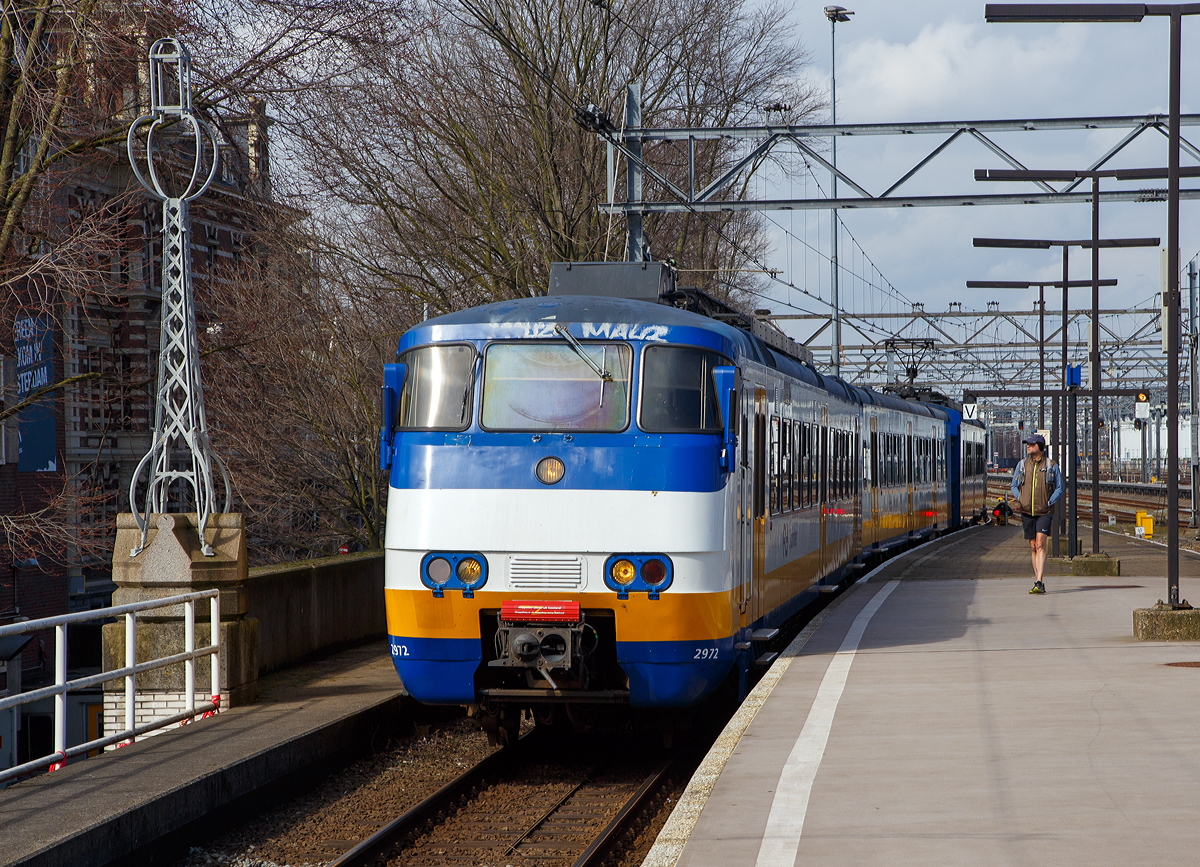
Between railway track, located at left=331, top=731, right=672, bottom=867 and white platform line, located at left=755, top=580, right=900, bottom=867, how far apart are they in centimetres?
128

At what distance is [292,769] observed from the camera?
918 cm

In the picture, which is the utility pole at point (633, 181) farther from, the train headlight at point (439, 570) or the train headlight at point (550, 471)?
the train headlight at point (439, 570)

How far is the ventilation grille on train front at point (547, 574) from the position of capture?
9109mm

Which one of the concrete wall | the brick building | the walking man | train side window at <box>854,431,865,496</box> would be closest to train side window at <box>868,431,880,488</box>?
train side window at <box>854,431,865,496</box>

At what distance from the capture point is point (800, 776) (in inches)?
276

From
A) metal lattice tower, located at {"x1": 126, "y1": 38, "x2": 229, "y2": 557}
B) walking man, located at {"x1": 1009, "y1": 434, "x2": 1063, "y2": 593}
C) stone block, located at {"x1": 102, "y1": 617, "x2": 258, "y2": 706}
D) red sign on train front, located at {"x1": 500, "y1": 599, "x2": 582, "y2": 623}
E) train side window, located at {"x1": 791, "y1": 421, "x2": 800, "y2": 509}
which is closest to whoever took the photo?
red sign on train front, located at {"x1": 500, "y1": 599, "x2": 582, "y2": 623}

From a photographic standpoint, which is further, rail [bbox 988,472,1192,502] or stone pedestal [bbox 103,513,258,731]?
rail [bbox 988,472,1192,502]

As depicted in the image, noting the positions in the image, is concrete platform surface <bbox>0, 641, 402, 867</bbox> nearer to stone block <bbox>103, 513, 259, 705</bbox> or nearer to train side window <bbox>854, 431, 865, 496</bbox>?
stone block <bbox>103, 513, 259, 705</bbox>

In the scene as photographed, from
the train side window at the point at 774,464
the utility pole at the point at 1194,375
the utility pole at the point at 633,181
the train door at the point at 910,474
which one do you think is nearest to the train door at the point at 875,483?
the train door at the point at 910,474

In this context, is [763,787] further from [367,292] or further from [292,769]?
[367,292]

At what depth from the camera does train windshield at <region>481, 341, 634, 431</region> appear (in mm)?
9445

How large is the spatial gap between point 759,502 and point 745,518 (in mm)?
832

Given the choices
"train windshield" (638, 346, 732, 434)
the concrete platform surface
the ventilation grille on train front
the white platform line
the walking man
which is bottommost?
the concrete platform surface

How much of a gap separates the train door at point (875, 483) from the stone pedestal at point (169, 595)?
42.6ft
